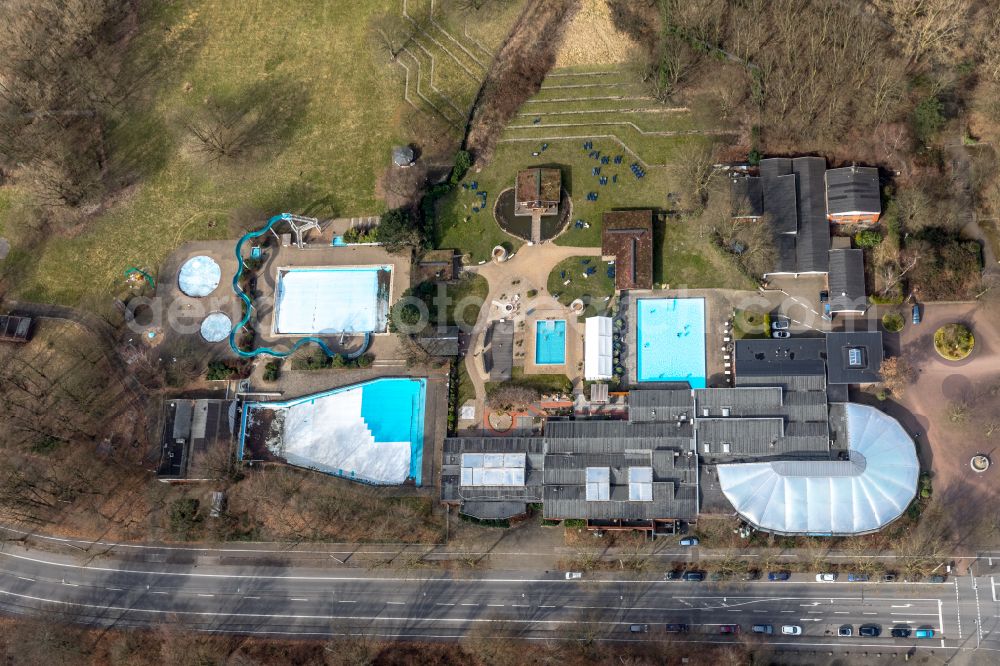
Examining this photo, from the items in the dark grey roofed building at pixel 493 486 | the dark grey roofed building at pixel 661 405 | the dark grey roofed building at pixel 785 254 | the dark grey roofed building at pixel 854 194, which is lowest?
the dark grey roofed building at pixel 493 486

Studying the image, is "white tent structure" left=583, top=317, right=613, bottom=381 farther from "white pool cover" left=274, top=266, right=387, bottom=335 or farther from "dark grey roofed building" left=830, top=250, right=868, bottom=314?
"white pool cover" left=274, top=266, right=387, bottom=335

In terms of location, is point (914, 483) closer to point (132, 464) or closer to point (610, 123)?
point (610, 123)

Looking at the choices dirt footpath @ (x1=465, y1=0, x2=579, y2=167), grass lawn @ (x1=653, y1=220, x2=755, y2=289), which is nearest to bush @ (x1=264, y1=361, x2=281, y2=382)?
dirt footpath @ (x1=465, y1=0, x2=579, y2=167)

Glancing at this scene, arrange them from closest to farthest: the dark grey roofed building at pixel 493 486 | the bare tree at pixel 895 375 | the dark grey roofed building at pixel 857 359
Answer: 1. the bare tree at pixel 895 375
2. the dark grey roofed building at pixel 857 359
3. the dark grey roofed building at pixel 493 486

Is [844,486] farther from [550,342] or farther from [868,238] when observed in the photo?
[550,342]

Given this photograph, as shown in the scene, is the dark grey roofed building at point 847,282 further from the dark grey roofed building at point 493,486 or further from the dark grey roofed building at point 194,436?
the dark grey roofed building at point 194,436

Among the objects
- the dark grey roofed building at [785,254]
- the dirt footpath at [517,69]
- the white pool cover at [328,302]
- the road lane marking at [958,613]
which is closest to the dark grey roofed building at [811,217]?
the dark grey roofed building at [785,254]

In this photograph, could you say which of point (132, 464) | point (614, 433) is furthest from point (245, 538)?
point (614, 433)
